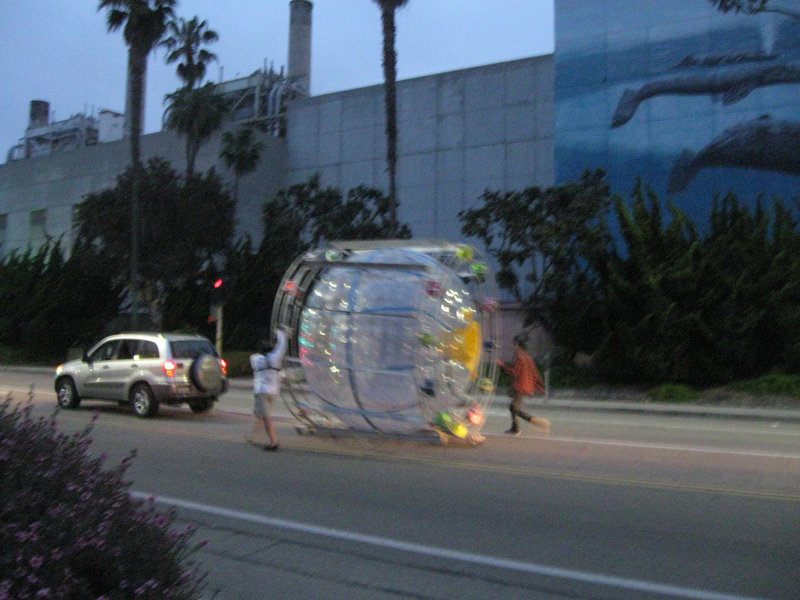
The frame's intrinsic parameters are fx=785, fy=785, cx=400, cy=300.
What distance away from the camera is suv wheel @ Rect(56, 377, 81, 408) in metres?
16.6

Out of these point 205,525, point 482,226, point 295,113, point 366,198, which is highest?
point 295,113

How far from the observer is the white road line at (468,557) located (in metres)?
5.50

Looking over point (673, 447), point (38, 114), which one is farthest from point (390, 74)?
point (38, 114)

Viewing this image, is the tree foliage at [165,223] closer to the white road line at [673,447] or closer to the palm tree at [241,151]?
the palm tree at [241,151]

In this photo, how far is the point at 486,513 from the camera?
7.68m

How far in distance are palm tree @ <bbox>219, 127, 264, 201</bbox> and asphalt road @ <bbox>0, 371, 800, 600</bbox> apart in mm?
28317

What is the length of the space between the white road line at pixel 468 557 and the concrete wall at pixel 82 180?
3453 centimetres

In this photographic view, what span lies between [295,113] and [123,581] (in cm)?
4295

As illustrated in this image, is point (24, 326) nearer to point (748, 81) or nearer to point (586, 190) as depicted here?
point (586, 190)

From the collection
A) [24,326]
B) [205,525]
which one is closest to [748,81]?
[205,525]

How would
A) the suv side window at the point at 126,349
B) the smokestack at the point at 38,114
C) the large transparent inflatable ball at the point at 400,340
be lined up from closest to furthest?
the large transparent inflatable ball at the point at 400,340 → the suv side window at the point at 126,349 → the smokestack at the point at 38,114

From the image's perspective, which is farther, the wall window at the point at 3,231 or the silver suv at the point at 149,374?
the wall window at the point at 3,231

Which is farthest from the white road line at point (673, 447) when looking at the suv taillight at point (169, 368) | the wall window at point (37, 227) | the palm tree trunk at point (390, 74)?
the wall window at point (37, 227)

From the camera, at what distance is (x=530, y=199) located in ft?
88.6
